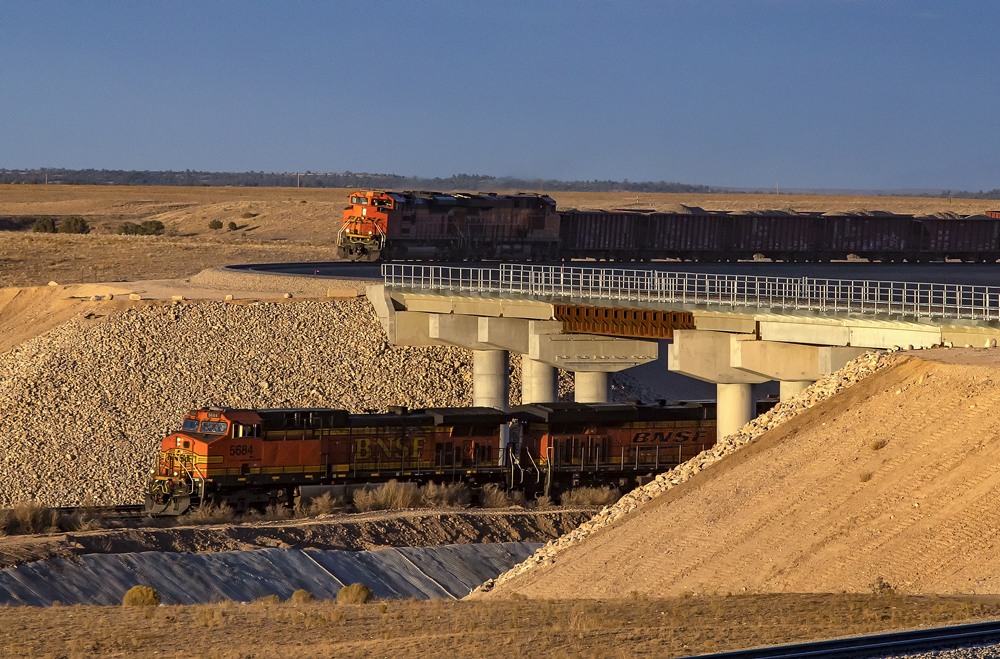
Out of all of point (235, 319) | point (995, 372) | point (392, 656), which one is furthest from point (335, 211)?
point (392, 656)

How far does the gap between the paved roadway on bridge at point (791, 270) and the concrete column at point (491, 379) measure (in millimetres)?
11465

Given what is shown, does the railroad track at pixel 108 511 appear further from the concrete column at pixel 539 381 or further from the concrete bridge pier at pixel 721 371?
the concrete column at pixel 539 381

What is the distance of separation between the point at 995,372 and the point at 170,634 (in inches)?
649

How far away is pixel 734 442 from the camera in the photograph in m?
29.8

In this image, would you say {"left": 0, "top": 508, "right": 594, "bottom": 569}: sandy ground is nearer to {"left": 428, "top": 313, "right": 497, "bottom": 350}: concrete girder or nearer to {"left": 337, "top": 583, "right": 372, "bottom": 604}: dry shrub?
{"left": 337, "top": 583, "right": 372, "bottom": 604}: dry shrub

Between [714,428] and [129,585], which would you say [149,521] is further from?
[714,428]

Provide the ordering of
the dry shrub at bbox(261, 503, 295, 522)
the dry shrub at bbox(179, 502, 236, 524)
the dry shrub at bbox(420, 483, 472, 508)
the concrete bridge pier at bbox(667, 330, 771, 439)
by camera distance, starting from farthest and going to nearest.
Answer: the concrete bridge pier at bbox(667, 330, 771, 439)
the dry shrub at bbox(420, 483, 472, 508)
the dry shrub at bbox(261, 503, 295, 522)
the dry shrub at bbox(179, 502, 236, 524)

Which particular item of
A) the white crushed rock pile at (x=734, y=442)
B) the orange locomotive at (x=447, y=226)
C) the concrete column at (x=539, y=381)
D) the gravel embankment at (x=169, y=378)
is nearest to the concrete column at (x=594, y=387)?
the concrete column at (x=539, y=381)

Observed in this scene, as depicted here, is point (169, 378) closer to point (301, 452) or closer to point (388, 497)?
point (301, 452)

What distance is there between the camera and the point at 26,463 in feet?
144

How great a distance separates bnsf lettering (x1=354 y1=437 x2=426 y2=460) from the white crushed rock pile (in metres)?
8.62

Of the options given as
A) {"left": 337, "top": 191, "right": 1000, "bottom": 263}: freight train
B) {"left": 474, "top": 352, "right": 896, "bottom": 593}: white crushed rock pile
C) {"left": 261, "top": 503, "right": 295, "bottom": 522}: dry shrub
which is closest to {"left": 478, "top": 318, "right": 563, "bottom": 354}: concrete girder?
{"left": 261, "top": 503, "right": 295, "bottom": 522}: dry shrub

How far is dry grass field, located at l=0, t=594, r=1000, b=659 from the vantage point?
54.4 ft

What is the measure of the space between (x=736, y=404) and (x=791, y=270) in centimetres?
3078
